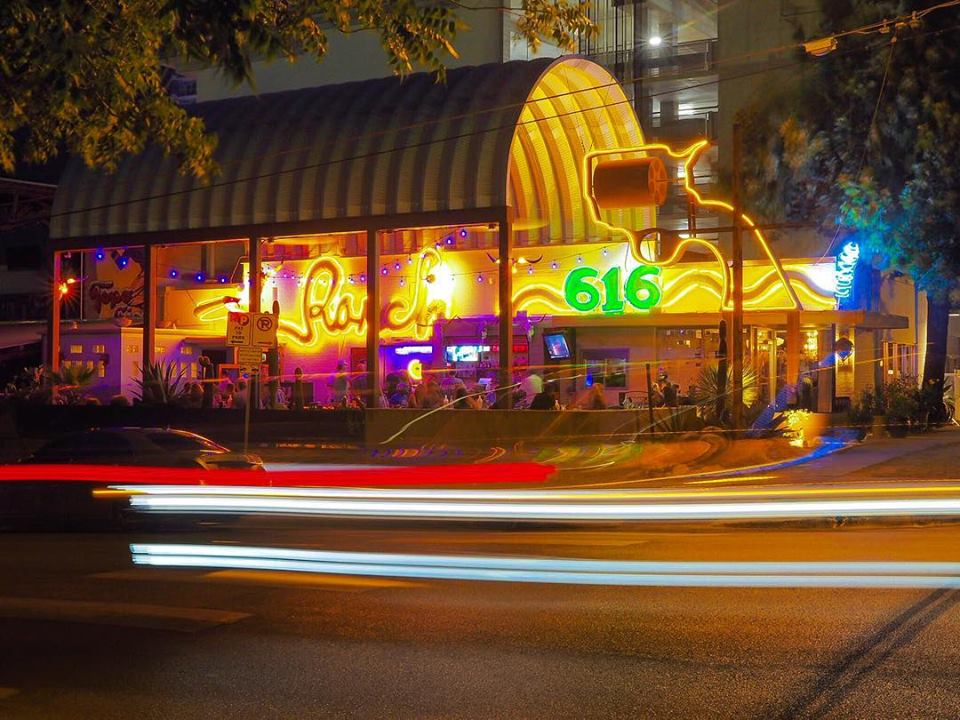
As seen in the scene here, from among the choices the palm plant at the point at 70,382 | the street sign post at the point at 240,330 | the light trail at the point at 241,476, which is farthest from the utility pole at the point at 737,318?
the palm plant at the point at 70,382

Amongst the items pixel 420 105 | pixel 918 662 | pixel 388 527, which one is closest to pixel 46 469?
pixel 388 527

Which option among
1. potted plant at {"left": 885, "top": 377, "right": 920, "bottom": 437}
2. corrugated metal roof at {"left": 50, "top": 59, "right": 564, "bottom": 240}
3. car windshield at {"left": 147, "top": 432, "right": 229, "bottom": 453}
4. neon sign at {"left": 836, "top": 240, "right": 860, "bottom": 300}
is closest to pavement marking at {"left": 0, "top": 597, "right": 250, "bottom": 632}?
car windshield at {"left": 147, "top": 432, "right": 229, "bottom": 453}

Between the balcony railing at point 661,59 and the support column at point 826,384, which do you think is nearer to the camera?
the support column at point 826,384

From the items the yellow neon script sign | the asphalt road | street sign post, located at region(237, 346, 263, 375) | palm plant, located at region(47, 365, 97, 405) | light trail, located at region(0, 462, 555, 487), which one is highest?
the yellow neon script sign

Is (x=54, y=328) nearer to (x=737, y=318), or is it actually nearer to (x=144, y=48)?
(x=737, y=318)

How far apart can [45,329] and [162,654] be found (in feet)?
106

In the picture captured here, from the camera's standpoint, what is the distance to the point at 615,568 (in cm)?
1080

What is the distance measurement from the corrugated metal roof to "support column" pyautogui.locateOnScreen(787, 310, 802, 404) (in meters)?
7.30

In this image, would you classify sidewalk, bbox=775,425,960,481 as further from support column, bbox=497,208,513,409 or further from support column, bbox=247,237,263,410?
support column, bbox=247,237,263,410

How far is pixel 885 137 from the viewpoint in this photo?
89.0 ft

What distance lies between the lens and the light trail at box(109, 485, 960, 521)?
44.2 ft

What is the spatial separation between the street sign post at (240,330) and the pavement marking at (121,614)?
11.1 metres

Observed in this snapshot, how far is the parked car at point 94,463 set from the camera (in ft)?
51.4

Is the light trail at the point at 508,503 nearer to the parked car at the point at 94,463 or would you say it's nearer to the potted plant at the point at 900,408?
the parked car at the point at 94,463
